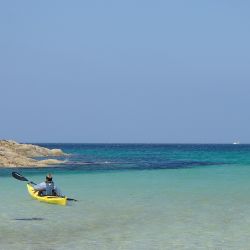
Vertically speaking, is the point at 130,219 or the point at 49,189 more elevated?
the point at 49,189

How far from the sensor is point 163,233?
949 inches

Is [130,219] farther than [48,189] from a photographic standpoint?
No

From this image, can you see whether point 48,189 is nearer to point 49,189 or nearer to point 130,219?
point 49,189

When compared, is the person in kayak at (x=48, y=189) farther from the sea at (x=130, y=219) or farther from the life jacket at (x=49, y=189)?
the sea at (x=130, y=219)

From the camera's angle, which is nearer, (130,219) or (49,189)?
(130,219)

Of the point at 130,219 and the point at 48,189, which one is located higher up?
the point at 48,189

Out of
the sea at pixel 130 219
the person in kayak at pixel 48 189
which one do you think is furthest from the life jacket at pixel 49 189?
the sea at pixel 130 219

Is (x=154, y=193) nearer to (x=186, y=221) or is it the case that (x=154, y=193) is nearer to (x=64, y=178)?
(x=186, y=221)

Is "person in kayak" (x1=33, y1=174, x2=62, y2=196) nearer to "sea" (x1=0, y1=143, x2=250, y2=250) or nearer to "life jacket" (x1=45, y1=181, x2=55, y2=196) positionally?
"life jacket" (x1=45, y1=181, x2=55, y2=196)

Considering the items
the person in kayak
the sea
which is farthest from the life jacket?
the sea

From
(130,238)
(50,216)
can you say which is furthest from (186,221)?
(50,216)

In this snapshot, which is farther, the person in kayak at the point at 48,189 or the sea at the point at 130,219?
the person in kayak at the point at 48,189

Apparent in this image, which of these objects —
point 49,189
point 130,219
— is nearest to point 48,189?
point 49,189

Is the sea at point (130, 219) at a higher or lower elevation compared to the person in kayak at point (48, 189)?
lower
